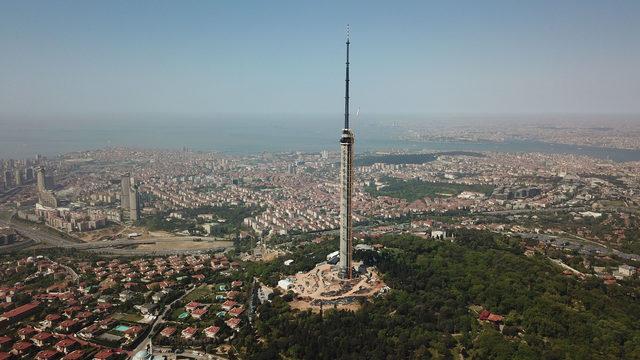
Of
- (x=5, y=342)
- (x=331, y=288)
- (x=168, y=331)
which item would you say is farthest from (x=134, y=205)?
(x=331, y=288)

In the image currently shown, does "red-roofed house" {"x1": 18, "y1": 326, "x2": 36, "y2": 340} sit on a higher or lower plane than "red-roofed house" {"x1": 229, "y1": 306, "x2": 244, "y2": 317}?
lower

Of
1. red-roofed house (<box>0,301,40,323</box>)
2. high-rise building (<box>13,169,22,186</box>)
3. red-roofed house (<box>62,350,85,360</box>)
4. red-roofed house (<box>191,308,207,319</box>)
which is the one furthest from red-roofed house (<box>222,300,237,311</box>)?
high-rise building (<box>13,169,22,186</box>)

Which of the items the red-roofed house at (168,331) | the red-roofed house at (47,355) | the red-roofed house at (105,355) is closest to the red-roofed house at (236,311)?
the red-roofed house at (168,331)

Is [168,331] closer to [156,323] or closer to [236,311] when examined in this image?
[156,323]

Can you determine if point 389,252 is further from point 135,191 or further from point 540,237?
point 135,191

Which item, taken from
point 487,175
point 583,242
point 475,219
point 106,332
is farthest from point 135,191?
point 487,175

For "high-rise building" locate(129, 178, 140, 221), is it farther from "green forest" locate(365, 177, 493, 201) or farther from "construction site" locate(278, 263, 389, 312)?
"green forest" locate(365, 177, 493, 201)
